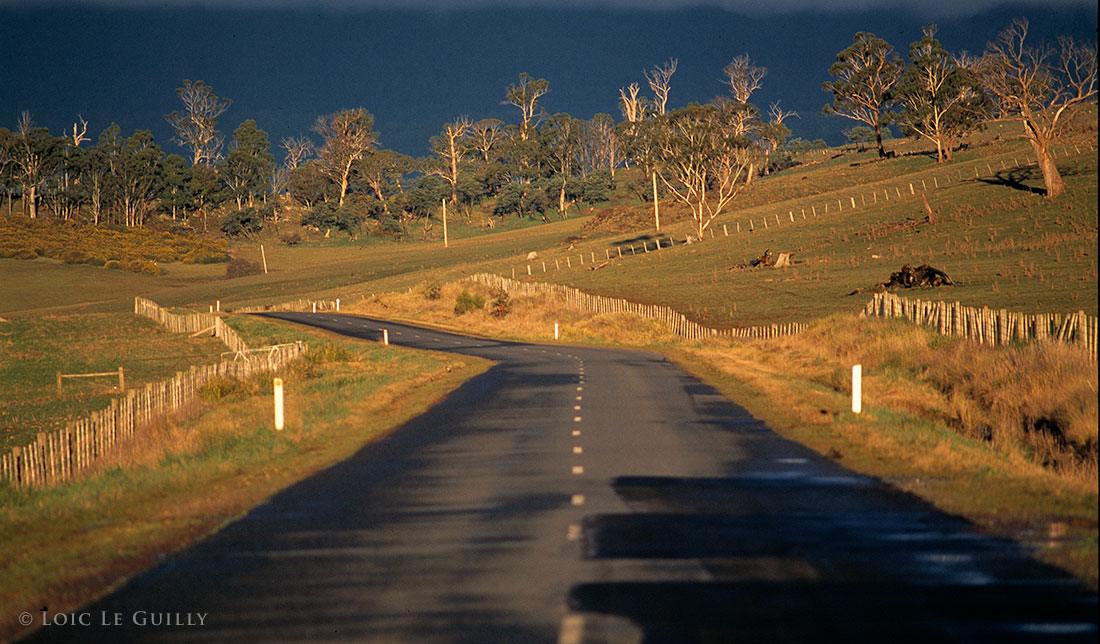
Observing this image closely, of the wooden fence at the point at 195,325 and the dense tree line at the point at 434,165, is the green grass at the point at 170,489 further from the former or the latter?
the dense tree line at the point at 434,165

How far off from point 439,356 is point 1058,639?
4038 cm

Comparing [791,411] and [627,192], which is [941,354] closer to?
[791,411]

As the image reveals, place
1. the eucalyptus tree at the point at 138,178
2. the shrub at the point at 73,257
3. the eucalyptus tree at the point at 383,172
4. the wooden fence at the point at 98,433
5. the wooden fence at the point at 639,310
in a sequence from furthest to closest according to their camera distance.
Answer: the eucalyptus tree at the point at 383,172, the eucalyptus tree at the point at 138,178, the shrub at the point at 73,257, the wooden fence at the point at 639,310, the wooden fence at the point at 98,433

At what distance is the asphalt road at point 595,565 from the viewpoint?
8.43m

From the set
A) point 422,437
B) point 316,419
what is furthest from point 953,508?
point 316,419

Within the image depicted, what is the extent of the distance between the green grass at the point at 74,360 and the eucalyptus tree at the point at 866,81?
326ft

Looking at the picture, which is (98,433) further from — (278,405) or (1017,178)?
(1017,178)

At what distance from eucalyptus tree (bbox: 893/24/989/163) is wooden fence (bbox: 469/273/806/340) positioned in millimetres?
62198

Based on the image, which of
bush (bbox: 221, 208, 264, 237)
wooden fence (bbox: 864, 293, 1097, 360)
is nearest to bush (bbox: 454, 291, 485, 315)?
wooden fence (bbox: 864, 293, 1097, 360)

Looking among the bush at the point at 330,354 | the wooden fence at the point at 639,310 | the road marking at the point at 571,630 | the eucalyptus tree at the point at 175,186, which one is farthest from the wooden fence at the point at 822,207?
the road marking at the point at 571,630

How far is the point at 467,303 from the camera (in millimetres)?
81938

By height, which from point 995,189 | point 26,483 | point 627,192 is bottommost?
point 26,483

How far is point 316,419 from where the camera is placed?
2377 centimetres

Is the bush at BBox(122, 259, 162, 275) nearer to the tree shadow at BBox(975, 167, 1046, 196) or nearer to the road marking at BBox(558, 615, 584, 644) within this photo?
the tree shadow at BBox(975, 167, 1046, 196)
